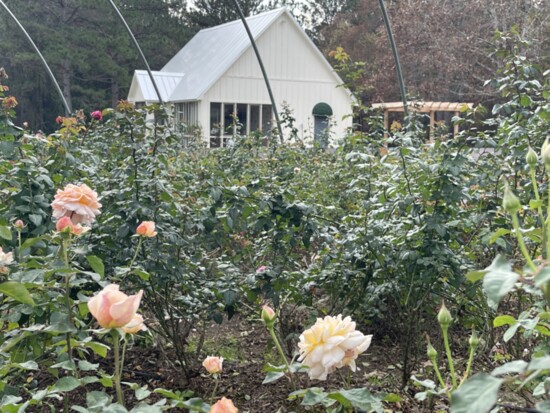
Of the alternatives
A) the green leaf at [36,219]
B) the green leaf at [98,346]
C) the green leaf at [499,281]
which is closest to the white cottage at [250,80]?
the green leaf at [36,219]

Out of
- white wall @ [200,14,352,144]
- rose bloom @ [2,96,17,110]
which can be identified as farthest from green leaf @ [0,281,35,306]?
white wall @ [200,14,352,144]

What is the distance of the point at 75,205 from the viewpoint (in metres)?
1.44

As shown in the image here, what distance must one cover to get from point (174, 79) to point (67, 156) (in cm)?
1935

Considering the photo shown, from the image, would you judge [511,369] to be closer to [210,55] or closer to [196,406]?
[196,406]

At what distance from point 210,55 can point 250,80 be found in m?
2.11

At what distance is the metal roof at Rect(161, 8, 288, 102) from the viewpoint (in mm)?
19797

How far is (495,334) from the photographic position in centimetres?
268

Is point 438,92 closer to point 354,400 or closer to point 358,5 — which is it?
point 358,5

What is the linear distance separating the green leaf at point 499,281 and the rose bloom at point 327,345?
367mm

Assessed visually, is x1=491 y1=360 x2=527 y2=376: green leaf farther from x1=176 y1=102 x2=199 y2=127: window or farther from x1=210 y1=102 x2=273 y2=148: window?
x1=176 y1=102 x2=199 y2=127: window

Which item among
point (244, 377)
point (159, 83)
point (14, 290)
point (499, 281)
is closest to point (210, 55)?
point (159, 83)

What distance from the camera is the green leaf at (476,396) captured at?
0.58m

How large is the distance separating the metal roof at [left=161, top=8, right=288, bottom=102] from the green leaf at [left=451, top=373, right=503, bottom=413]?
1903cm

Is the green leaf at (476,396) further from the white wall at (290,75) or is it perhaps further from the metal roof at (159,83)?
the metal roof at (159,83)
